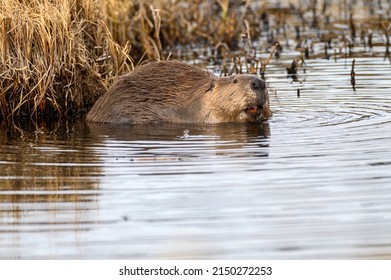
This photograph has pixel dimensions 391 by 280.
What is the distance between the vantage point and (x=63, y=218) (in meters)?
4.61

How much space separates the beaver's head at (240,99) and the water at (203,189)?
0.11 m

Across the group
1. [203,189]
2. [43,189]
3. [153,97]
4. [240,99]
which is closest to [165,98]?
[153,97]

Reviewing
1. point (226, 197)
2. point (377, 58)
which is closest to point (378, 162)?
point (226, 197)

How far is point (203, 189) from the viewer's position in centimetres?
504

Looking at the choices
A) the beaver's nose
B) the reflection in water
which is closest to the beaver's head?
the beaver's nose

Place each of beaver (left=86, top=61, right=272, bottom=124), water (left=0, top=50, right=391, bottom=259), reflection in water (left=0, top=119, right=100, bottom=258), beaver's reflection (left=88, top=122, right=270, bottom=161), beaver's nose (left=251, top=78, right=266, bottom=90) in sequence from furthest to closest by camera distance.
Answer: beaver (left=86, top=61, right=272, bottom=124) → beaver's nose (left=251, top=78, right=266, bottom=90) → beaver's reflection (left=88, top=122, right=270, bottom=161) → reflection in water (left=0, top=119, right=100, bottom=258) → water (left=0, top=50, right=391, bottom=259)

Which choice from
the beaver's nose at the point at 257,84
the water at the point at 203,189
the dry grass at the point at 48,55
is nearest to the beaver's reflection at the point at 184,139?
the water at the point at 203,189

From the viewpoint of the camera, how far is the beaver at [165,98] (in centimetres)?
756

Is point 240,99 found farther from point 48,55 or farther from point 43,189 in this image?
point 43,189

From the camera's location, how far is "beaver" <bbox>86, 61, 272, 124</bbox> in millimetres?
7559

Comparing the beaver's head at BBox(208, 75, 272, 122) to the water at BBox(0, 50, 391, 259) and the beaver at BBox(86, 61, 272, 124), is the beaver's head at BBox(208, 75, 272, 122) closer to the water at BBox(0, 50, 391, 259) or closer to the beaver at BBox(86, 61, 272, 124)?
the beaver at BBox(86, 61, 272, 124)

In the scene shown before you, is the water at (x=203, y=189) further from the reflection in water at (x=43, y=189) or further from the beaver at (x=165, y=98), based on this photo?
the beaver at (x=165, y=98)

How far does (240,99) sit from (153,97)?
0.72 metres
